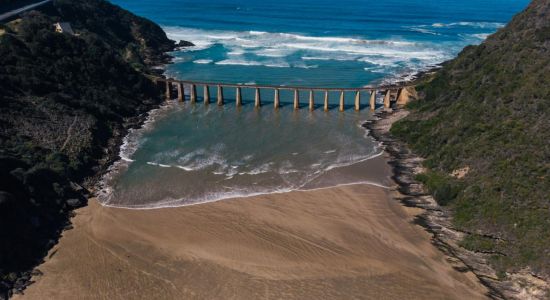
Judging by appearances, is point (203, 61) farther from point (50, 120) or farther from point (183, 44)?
point (50, 120)

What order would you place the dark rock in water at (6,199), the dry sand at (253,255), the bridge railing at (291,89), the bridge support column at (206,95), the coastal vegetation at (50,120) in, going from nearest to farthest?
the dry sand at (253,255) → the dark rock in water at (6,199) → the coastal vegetation at (50,120) → the bridge railing at (291,89) → the bridge support column at (206,95)

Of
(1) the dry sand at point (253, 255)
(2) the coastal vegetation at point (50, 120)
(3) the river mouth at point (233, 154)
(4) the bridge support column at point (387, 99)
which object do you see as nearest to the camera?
(1) the dry sand at point (253, 255)

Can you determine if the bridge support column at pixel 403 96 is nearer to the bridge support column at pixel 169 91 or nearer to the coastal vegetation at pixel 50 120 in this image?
the bridge support column at pixel 169 91

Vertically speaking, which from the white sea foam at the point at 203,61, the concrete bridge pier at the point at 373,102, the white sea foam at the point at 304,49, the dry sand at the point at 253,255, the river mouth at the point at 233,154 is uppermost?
the white sea foam at the point at 304,49

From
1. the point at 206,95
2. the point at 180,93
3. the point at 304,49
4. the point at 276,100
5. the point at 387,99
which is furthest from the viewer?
the point at 304,49

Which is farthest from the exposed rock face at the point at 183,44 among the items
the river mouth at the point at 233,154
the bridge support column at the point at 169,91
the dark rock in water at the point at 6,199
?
the dark rock in water at the point at 6,199

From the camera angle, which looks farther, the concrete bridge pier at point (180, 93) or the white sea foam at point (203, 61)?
the white sea foam at point (203, 61)

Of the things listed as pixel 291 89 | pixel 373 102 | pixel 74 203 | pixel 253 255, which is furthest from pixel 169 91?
pixel 253 255

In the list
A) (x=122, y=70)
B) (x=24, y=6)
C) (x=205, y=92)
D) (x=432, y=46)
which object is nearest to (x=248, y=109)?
(x=205, y=92)
